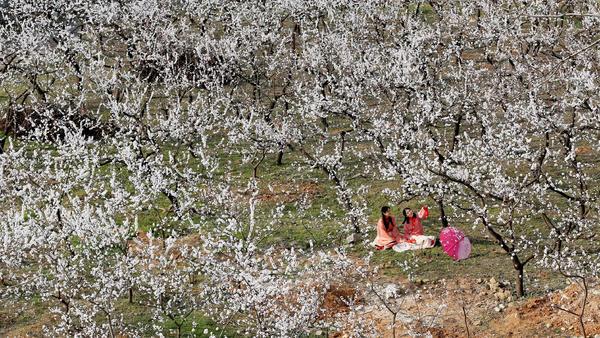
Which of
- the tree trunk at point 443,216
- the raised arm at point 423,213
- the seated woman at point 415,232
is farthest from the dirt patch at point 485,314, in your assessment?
the raised arm at point 423,213

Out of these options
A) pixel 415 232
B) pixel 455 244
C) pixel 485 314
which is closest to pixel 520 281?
pixel 485 314

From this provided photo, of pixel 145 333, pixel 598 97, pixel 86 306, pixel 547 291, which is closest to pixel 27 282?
pixel 86 306

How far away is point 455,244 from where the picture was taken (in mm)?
17141

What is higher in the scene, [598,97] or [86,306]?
[598,97]

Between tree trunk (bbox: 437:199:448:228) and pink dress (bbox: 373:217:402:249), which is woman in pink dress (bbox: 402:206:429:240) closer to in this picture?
pink dress (bbox: 373:217:402:249)

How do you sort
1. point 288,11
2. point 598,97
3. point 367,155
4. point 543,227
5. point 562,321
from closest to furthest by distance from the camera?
point 562,321
point 543,227
point 598,97
point 367,155
point 288,11

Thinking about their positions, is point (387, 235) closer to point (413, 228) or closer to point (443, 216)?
point (413, 228)

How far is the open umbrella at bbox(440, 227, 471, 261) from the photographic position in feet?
56.1

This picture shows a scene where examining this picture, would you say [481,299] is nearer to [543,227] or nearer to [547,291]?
[547,291]

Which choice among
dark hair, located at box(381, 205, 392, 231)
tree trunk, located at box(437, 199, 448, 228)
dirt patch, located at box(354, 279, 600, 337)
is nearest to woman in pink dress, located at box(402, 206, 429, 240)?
dark hair, located at box(381, 205, 392, 231)

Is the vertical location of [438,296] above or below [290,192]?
above

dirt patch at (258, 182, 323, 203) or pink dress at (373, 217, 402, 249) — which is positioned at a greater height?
pink dress at (373, 217, 402, 249)

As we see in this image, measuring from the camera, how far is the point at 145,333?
1512 cm

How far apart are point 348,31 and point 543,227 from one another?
15.4m
